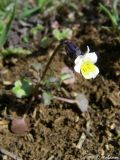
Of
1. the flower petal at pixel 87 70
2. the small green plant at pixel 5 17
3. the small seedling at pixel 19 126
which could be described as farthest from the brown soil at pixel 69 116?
the flower petal at pixel 87 70

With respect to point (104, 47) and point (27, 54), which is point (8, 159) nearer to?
point (27, 54)

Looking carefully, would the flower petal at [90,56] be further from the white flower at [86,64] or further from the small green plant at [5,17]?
the small green plant at [5,17]

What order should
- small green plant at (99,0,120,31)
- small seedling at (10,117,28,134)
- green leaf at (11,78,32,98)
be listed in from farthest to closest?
small green plant at (99,0,120,31) → green leaf at (11,78,32,98) → small seedling at (10,117,28,134)

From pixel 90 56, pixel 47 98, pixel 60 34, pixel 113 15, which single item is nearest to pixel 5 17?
pixel 60 34

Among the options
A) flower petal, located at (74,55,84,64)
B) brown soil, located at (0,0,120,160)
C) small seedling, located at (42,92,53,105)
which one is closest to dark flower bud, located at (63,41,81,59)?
flower petal, located at (74,55,84,64)

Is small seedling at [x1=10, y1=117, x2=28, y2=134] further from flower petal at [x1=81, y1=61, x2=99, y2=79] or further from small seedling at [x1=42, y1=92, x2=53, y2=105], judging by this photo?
flower petal at [x1=81, y1=61, x2=99, y2=79]

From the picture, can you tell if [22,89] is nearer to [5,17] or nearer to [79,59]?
[79,59]
